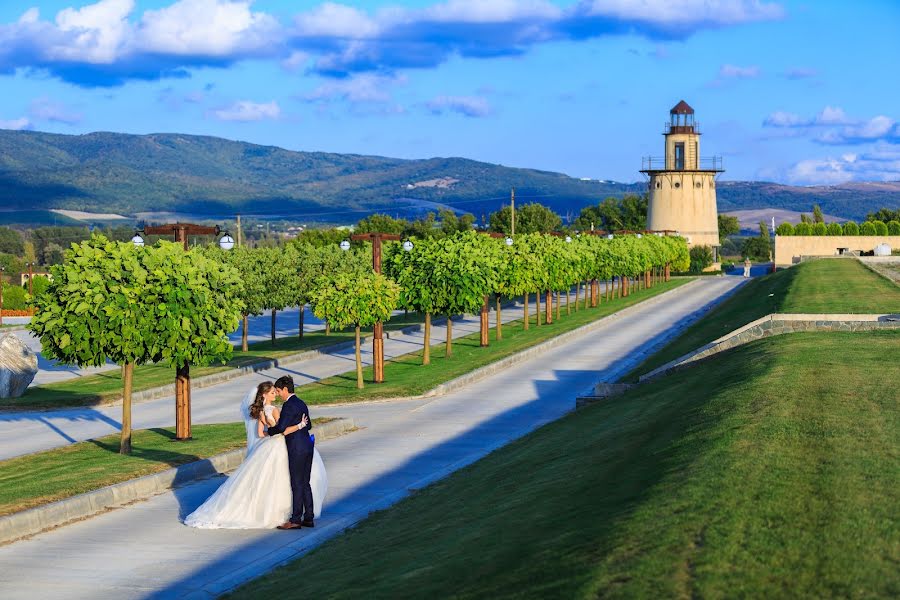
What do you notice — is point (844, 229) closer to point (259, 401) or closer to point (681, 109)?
point (681, 109)

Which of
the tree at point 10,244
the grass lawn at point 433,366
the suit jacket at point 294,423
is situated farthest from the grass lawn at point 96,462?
the tree at point 10,244

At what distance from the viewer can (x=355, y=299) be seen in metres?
39.1

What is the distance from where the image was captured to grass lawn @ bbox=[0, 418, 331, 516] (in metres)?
18.5

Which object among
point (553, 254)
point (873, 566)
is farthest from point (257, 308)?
point (873, 566)

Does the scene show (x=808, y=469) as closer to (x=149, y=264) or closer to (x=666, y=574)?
(x=666, y=574)

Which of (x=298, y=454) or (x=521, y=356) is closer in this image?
(x=298, y=454)

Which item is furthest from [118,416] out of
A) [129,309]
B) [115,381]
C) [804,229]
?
[804,229]

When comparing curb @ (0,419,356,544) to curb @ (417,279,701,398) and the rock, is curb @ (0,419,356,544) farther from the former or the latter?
the rock

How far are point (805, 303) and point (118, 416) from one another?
29.5 meters

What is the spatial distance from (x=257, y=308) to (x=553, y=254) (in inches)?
736

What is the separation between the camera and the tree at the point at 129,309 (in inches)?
890

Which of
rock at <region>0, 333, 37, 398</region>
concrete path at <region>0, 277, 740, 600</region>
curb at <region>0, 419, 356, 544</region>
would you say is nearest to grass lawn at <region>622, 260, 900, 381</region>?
concrete path at <region>0, 277, 740, 600</region>

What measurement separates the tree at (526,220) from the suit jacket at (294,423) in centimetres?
12027

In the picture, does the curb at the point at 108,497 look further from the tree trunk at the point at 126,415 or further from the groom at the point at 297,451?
the groom at the point at 297,451
